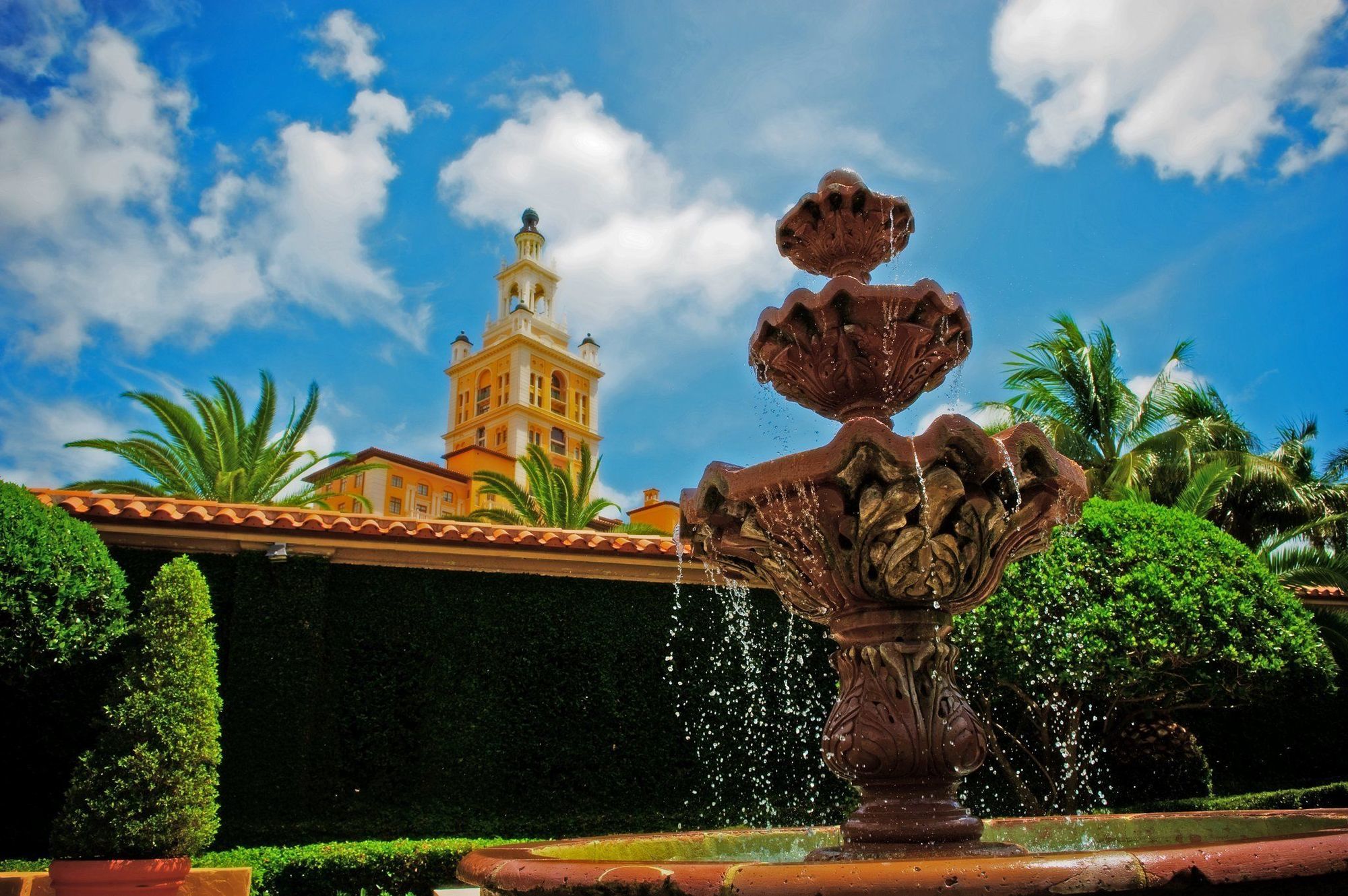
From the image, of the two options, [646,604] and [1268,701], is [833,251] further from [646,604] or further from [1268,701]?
[1268,701]

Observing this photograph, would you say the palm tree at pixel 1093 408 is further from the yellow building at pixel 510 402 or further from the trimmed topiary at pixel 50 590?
the yellow building at pixel 510 402

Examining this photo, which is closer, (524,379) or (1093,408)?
(1093,408)

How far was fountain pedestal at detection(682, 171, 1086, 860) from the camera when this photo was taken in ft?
11.3

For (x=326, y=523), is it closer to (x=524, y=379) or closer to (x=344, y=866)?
(x=344, y=866)

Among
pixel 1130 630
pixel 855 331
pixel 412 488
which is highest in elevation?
pixel 412 488

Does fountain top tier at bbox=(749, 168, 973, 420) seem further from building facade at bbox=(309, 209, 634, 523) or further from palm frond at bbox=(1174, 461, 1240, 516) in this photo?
building facade at bbox=(309, 209, 634, 523)

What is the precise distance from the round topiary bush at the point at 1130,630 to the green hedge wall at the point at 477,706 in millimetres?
2438

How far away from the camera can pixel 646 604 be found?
1123 cm

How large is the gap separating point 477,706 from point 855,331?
7.61m

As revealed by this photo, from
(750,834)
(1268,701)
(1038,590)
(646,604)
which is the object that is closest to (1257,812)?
(750,834)

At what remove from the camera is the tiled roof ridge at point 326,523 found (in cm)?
940

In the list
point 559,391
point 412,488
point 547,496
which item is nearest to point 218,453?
point 547,496

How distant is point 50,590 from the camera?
25.1 feet

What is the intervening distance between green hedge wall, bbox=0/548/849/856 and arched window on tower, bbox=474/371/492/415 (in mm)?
45695
